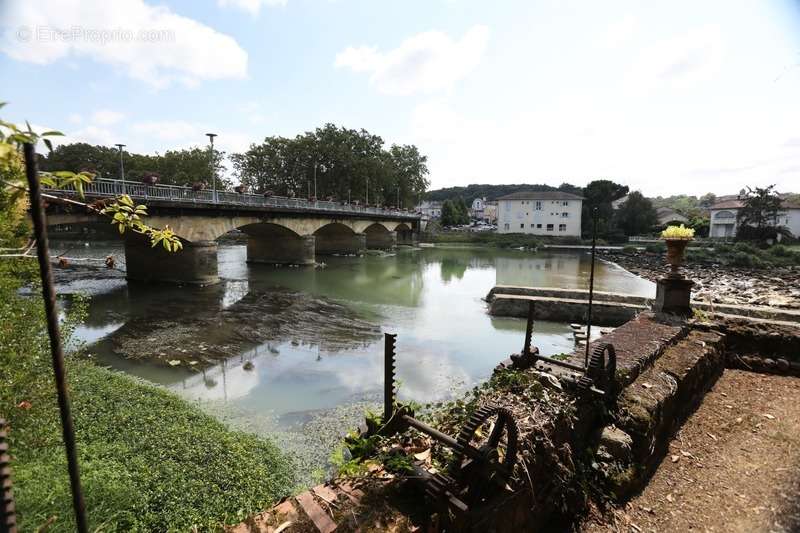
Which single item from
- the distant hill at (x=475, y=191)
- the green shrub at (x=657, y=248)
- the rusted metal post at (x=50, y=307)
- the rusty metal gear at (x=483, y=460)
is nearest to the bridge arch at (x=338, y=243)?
the green shrub at (x=657, y=248)

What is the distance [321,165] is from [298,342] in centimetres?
4628

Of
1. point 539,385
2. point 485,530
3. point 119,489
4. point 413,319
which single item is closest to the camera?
point 485,530

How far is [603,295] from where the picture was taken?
15.5m

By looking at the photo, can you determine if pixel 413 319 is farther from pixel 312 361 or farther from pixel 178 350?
pixel 178 350

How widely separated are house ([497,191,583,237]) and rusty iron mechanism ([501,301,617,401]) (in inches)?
2545

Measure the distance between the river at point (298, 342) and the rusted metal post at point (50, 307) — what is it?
4535mm

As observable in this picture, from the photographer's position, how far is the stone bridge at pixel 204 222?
1620cm

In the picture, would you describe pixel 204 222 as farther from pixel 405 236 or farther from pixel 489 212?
pixel 489 212

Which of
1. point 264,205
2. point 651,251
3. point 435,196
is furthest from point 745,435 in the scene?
point 435,196

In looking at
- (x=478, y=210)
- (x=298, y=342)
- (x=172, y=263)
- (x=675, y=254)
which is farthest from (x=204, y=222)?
(x=478, y=210)

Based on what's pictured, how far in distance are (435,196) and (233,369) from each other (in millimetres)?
160430

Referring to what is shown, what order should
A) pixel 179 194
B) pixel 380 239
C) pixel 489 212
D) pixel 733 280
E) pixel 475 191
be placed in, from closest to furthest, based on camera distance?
A: 1. pixel 179 194
2. pixel 733 280
3. pixel 380 239
4. pixel 489 212
5. pixel 475 191

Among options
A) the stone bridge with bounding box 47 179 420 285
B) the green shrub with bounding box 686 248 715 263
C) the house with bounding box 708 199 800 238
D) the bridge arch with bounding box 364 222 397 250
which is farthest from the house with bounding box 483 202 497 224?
the stone bridge with bounding box 47 179 420 285

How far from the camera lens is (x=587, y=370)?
142 inches
